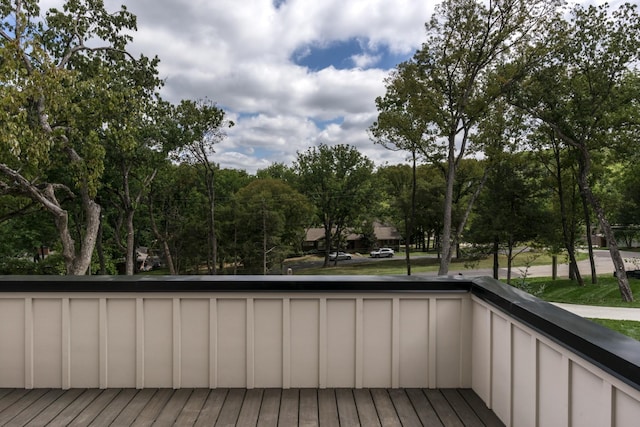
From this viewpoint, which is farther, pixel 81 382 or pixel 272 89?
pixel 272 89

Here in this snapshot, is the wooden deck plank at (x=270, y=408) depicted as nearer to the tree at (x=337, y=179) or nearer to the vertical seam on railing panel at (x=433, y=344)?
the vertical seam on railing panel at (x=433, y=344)

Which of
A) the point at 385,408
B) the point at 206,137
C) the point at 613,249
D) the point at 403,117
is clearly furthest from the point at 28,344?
the point at 206,137

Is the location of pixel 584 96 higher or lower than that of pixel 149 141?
higher

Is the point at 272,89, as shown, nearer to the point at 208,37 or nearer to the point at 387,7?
the point at 208,37

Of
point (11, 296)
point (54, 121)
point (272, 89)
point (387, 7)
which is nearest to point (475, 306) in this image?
point (11, 296)

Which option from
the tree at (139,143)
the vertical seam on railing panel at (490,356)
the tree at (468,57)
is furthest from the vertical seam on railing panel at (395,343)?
the tree at (468,57)

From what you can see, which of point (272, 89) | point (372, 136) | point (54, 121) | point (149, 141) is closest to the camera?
A: point (54, 121)

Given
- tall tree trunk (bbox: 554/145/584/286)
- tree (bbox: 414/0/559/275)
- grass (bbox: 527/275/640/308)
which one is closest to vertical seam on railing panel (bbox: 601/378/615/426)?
grass (bbox: 527/275/640/308)

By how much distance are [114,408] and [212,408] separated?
0.49 meters

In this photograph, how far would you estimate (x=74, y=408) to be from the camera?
76.0 inches

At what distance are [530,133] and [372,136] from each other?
6.38 m

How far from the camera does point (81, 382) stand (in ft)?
7.03

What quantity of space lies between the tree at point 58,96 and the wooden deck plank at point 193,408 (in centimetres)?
375

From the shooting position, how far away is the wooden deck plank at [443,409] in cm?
180
